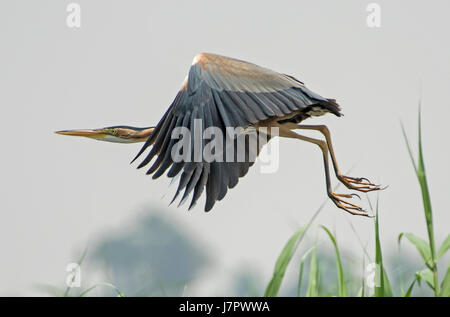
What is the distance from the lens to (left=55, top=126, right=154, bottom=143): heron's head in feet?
13.6

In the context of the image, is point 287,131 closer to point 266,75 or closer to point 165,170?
point 266,75

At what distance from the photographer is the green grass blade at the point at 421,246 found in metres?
3.13

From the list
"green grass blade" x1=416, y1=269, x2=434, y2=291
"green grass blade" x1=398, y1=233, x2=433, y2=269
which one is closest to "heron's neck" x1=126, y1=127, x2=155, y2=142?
"green grass blade" x1=398, y1=233, x2=433, y2=269

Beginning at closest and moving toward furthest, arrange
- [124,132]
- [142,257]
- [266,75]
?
[266,75], [124,132], [142,257]

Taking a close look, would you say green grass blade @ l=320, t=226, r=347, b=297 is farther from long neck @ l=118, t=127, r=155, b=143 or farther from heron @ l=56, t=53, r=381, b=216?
long neck @ l=118, t=127, r=155, b=143

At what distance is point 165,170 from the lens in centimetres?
338

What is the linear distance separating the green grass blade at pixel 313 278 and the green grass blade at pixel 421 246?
376 millimetres

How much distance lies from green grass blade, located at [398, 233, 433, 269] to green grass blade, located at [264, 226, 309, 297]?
0.49m

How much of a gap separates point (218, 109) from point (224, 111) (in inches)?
1.7

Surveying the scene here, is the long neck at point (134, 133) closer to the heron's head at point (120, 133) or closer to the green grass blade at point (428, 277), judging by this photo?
the heron's head at point (120, 133)

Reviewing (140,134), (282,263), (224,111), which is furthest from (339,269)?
(140,134)

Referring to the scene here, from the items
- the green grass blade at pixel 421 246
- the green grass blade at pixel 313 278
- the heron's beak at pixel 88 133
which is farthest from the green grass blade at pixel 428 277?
the heron's beak at pixel 88 133
